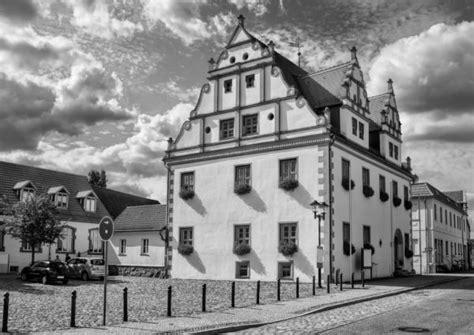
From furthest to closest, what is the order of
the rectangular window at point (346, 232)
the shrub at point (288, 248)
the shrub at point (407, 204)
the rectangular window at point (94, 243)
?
the rectangular window at point (94, 243) < the shrub at point (407, 204) < the rectangular window at point (346, 232) < the shrub at point (288, 248)

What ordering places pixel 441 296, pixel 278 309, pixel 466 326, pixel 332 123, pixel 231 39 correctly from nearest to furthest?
pixel 466 326
pixel 278 309
pixel 441 296
pixel 332 123
pixel 231 39

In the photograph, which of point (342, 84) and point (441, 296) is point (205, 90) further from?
point (441, 296)

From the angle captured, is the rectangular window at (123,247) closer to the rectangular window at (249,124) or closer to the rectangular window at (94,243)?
the rectangular window at (94,243)

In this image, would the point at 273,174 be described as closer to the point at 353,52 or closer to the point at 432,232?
the point at 353,52

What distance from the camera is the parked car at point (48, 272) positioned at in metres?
30.5

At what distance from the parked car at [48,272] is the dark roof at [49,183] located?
47.9 feet

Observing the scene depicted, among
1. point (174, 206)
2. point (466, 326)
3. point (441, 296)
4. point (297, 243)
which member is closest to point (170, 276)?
point (174, 206)

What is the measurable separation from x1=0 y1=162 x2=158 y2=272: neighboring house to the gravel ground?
50.9 ft

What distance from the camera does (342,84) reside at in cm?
3334

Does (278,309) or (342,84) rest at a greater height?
(342,84)

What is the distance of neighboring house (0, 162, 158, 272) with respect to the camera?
4353cm

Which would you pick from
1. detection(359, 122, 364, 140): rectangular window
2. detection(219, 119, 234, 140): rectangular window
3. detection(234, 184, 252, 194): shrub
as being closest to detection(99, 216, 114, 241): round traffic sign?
detection(234, 184, 252, 194): shrub

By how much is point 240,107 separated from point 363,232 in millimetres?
10989

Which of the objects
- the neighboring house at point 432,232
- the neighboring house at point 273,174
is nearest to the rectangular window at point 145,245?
the neighboring house at point 273,174
